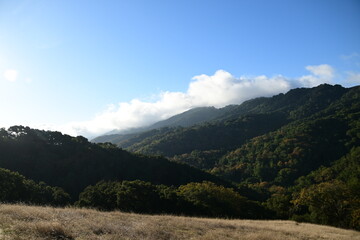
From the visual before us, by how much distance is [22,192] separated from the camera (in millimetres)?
43156

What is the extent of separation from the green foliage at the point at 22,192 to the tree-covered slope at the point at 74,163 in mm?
20202

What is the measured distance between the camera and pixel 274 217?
57844 millimetres

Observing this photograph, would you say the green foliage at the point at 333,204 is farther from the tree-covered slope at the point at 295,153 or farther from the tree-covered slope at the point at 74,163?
the tree-covered slope at the point at 295,153

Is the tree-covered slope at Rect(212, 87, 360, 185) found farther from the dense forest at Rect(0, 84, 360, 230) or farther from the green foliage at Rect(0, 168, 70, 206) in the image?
the green foliage at Rect(0, 168, 70, 206)

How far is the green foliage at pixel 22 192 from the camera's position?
127 ft

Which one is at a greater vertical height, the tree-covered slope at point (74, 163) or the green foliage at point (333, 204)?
the tree-covered slope at point (74, 163)

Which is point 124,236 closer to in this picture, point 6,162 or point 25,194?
point 25,194

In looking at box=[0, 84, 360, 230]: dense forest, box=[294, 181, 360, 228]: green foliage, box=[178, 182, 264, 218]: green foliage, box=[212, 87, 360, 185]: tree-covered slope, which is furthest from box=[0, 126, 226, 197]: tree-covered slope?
box=[212, 87, 360, 185]: tree-covered slope

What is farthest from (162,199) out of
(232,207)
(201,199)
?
(232,207)

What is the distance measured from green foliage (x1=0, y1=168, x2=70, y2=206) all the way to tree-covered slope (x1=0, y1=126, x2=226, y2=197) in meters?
20.2

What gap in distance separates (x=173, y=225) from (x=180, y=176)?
7902 centimetres

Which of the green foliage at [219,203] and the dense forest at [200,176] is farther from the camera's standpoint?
the green foliage at [219,203]

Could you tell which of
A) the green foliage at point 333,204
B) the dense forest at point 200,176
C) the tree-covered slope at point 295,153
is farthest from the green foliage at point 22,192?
the tree-covered slope at point 295,153

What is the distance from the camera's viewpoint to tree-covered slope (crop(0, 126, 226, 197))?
7356 centimetres
